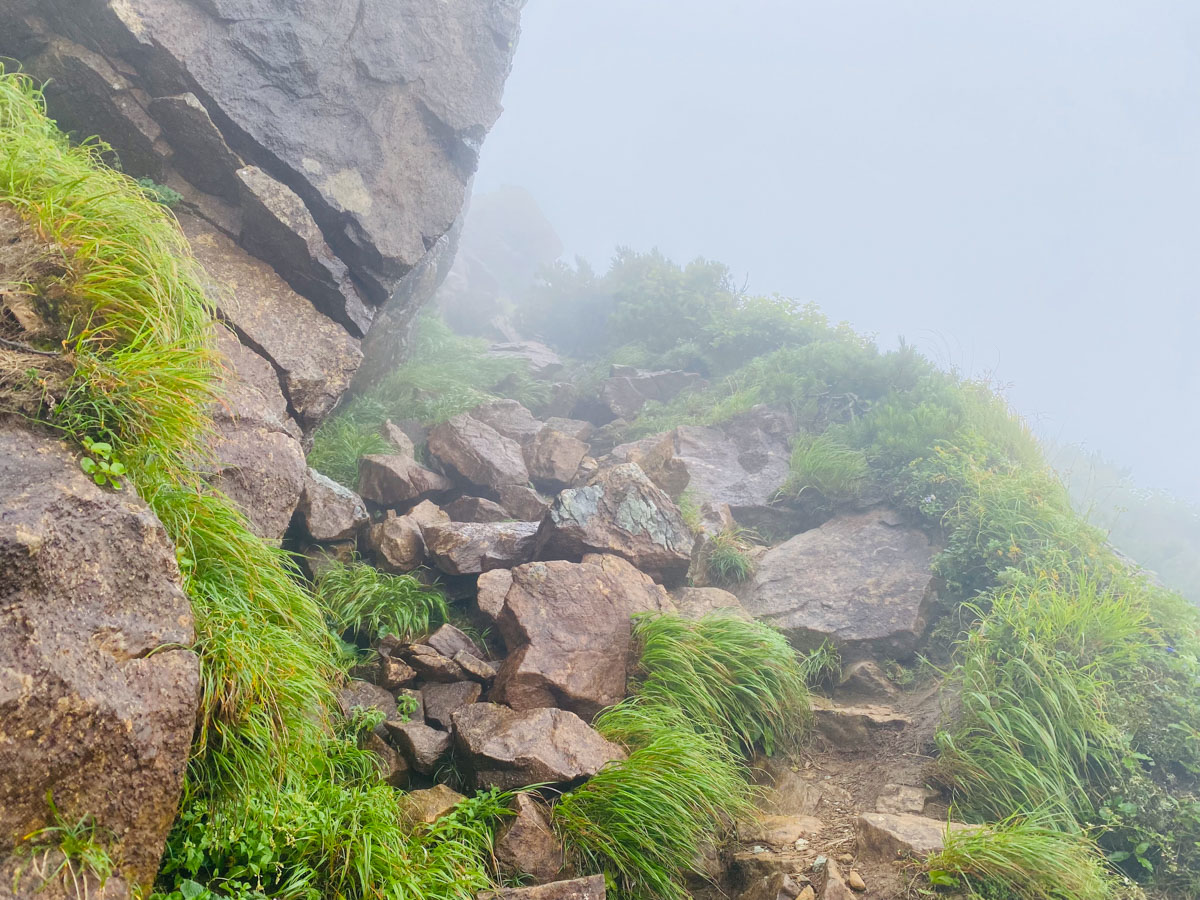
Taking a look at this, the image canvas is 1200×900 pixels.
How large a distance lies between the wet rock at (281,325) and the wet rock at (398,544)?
1.27 meters

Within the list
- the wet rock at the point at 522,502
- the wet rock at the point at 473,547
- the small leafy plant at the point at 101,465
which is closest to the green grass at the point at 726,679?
the wet rock at the point at 473,547

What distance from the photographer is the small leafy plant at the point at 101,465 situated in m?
2.79

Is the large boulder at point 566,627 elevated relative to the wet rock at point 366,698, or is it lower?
elevated

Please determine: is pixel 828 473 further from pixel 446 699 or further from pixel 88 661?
pixel 88 661

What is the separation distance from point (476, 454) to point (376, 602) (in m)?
2.83

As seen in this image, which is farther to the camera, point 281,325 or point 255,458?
point 281,325

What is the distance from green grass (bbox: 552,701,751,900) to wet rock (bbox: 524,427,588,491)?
473 centimetres

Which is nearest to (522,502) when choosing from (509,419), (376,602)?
(376,602)

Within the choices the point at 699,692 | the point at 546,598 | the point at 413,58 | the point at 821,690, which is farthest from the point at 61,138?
the point at 821,690

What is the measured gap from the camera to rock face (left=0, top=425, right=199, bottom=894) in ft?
7.45

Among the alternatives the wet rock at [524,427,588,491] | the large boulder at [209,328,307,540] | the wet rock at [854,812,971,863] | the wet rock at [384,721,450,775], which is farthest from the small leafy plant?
the wet rock at [524,427,588,491]

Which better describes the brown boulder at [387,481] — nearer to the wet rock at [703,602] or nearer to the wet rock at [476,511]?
the wet rock at [476,511]

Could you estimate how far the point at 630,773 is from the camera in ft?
12.7

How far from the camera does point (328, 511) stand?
552 centimetres
